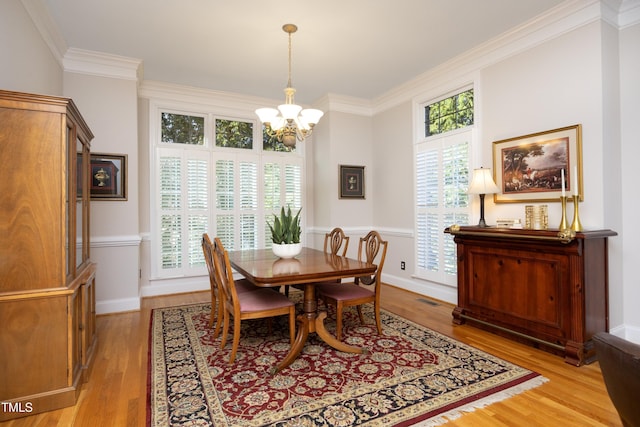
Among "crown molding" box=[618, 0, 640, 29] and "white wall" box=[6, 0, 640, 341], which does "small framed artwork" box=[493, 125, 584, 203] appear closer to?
"white wall" box=[6, 0, 640, 341]

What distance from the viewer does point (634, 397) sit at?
1002 millimetres

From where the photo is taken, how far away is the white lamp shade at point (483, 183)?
10.6 feet

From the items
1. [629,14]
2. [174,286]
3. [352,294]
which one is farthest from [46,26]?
[629,14]

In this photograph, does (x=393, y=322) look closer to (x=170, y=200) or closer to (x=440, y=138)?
(x=440, y=138)

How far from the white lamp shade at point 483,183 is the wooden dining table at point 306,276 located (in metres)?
1.43

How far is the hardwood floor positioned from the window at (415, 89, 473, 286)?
3.77 feet

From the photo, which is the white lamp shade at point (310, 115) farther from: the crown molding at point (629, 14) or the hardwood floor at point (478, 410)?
the crown molding at point (629, 14)

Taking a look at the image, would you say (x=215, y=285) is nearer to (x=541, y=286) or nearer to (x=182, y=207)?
(x=182, y=207)

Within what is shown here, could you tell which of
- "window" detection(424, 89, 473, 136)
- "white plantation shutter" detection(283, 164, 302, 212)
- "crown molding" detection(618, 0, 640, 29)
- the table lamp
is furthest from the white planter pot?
"crown molding" detection(618, 0, 640, 29)

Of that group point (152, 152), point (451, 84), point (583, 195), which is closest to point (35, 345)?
point (152, 152)

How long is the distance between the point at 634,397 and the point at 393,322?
2.41 meters

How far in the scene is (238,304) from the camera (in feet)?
7.93

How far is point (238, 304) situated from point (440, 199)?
2.85 meters

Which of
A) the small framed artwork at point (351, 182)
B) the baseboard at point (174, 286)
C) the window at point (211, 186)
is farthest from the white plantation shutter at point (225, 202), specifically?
the small framed artwork at point (351, 182)
